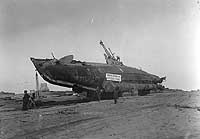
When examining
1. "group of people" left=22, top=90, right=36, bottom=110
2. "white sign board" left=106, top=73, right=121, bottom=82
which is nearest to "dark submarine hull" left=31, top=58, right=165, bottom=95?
"white sign board" left=106, top=73, right=121, bottom=82

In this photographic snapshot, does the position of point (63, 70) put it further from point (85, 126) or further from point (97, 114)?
point (85, 126)

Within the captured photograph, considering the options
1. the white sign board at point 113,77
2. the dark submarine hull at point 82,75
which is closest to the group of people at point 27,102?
the dark submarine hull at point 82,75

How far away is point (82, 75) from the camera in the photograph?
28281 mm

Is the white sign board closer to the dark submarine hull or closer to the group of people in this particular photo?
the dark submarine hull

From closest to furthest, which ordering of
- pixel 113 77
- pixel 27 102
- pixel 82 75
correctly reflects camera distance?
1. pixel 27 102
2. pixel 82 75
3. pixel 113 77

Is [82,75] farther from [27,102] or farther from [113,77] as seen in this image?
[27,102]

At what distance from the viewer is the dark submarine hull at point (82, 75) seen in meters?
26.7

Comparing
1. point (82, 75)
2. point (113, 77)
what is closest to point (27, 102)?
point (82, 75)

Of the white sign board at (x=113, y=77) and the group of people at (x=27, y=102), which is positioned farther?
the white sign board at (x=113, y=77)

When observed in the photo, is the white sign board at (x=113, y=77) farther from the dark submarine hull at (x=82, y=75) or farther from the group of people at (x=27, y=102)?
the group of people at (x=27, y=102)

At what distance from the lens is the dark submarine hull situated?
26.7 m

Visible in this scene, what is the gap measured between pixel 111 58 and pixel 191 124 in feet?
114

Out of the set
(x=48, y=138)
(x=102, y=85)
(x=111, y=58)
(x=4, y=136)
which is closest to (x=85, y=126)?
(x=48, y=138)

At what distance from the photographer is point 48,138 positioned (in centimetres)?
1125
